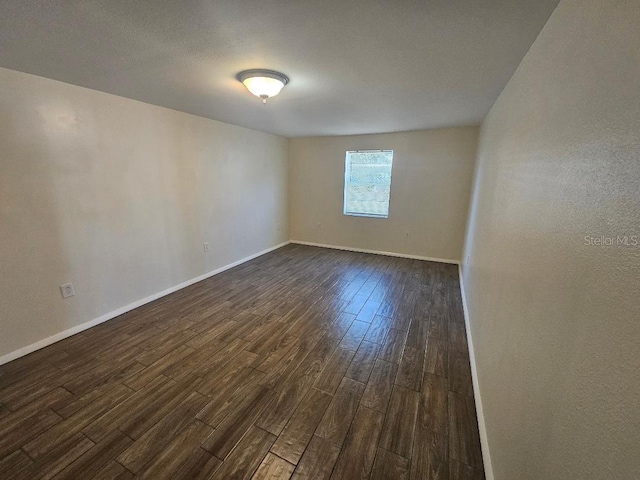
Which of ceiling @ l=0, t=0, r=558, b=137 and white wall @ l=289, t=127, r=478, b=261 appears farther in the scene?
white wall @ l=289, t=127, r=478, b=261

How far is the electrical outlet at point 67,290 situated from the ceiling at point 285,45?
5.68 feet

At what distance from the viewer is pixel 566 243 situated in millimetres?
819

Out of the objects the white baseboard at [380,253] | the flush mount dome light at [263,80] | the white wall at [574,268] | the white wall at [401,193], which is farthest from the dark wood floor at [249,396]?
the flush mount dome light at [263,80]

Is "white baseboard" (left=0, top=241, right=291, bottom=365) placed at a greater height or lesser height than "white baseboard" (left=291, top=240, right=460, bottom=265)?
lesser

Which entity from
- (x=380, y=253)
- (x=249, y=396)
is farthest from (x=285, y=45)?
(x=380, y=253)

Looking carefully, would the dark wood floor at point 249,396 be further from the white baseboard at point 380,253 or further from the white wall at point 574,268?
the white baseboard at point 380,253

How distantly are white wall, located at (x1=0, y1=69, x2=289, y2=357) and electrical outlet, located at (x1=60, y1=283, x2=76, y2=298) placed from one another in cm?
4

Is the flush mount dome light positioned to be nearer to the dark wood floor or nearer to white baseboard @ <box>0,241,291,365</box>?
the dark wood floor

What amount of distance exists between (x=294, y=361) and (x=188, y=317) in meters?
1.34

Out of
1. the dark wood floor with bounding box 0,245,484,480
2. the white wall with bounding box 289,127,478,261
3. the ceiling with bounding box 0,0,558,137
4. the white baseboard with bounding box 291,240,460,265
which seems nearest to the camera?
the ceiling with bounding box 0,0,558,137

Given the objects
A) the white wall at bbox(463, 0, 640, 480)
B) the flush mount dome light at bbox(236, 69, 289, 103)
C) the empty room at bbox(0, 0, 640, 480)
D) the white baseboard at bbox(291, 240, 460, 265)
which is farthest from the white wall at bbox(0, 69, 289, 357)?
the white wall at bbox(463, 0, 640, 480)

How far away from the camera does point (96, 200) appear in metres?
2.51

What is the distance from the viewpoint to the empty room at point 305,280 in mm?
719

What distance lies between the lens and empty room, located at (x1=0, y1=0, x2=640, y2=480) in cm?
72
